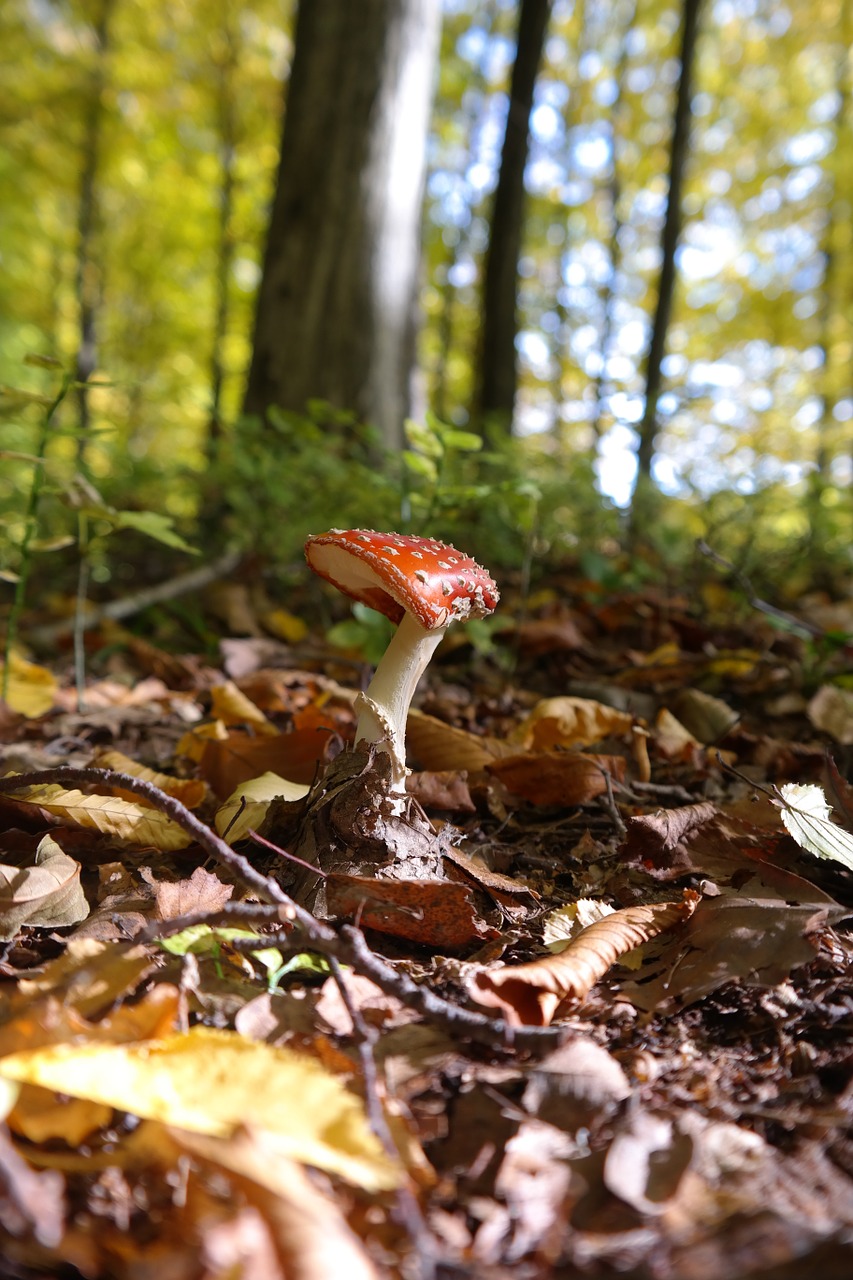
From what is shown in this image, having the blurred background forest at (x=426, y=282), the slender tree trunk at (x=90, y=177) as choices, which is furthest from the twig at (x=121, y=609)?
the slender tree trunk at (x=90, y=177)

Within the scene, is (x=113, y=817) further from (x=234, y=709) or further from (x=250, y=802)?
(x=234, y=709)

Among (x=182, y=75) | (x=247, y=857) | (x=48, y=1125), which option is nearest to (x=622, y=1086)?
(x=48, y=1125)

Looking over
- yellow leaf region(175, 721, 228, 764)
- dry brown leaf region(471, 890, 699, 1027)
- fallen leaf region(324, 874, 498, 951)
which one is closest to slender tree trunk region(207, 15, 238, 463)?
yellow leaf region(175, 721, 228, 764)

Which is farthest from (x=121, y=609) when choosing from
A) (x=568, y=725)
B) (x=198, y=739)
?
(x=568, y=725)

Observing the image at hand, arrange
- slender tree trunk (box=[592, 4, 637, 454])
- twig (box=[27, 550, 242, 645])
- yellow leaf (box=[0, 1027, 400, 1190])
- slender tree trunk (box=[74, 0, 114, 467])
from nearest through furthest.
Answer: yellow leaf (box=[0, 1027, 400, 1190]), twig (box=[27, 550, 242, 645]), slender tree trunk (box=[74, 0, 114, 467]), slender tree trunk (box=[592, 4, 637, 454])

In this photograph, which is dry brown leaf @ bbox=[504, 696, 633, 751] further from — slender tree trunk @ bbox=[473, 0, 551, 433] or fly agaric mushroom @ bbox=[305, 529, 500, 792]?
slender tree trunk @ bbox=[473, 0, 551, 433]

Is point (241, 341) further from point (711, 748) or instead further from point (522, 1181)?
point (522, 1181)

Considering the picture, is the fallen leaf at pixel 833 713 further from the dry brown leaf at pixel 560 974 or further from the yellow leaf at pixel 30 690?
the yellow leaf at pixel 30 690
